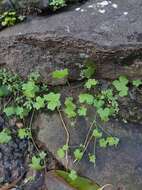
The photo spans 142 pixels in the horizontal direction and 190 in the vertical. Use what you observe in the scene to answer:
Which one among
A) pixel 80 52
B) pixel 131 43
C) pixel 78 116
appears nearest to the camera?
pixel 131 43

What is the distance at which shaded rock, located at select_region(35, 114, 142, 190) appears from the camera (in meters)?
2.67

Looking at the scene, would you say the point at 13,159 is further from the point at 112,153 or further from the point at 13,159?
the point at 112,153

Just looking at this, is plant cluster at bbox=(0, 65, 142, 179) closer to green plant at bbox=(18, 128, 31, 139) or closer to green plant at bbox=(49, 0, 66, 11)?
green plant at bbox=(18, 128, 31, 139)

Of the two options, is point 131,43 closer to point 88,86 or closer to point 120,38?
point 120,38

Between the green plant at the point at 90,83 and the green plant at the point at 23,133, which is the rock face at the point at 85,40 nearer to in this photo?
the green plant at the point at 90,83

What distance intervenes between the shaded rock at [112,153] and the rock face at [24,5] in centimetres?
84

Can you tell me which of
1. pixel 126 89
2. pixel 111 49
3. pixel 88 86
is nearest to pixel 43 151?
pixel 88 86

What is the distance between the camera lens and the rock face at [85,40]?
2.50m

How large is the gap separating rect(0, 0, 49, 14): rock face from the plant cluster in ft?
1.58

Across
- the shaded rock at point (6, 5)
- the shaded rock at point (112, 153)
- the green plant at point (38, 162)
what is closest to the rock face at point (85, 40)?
the shaded rock at point (6, 5)

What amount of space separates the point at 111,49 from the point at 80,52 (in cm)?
25

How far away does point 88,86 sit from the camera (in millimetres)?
2748

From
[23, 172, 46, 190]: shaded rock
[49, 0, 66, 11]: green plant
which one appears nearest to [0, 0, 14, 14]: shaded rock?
[49, 0, 66, 11]: green plant

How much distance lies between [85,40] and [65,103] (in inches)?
22.6
